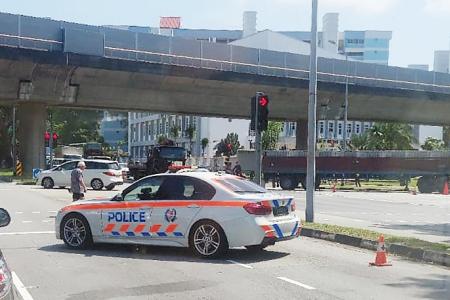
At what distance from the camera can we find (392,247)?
Result: 1218 cm

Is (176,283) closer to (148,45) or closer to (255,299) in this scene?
(255,299)

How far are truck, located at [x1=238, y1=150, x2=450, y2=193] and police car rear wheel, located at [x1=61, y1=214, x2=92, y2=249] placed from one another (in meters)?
29.1

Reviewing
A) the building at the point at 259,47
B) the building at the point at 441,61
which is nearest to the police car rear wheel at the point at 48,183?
the building at the point at 259,47

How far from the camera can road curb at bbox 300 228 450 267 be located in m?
11.1

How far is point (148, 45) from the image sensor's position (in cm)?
4212

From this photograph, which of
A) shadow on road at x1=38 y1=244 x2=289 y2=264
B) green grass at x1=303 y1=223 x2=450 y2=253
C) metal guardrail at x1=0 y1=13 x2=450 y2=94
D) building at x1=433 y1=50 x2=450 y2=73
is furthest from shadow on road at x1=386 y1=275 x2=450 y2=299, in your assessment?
building at x1=433 y1=50 x2=450 y2=73

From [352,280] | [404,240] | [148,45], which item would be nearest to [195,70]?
[148,45]

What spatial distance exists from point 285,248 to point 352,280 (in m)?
3.20

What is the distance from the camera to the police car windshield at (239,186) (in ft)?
36.1

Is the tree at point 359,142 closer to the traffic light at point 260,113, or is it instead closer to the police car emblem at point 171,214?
the traffic light at point 260,113

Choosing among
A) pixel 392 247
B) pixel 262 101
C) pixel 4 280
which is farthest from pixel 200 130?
pixel 4 280

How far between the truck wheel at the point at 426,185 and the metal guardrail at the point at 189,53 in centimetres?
1204

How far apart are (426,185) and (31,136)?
29.1 meters

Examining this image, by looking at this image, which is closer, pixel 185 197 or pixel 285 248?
pixel 185 197
